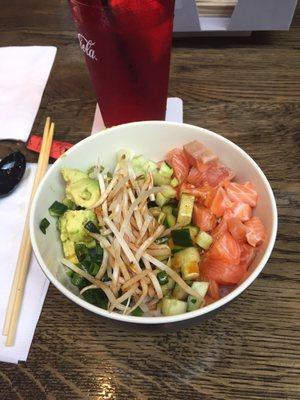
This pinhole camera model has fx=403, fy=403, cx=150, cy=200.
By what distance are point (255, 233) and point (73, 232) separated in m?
0.34

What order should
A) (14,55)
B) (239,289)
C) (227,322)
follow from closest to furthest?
(239,289)
(227,322)
(14,55)

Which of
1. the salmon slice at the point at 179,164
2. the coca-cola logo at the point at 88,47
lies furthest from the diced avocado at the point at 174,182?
the coca-cola logo at the point at 88,47

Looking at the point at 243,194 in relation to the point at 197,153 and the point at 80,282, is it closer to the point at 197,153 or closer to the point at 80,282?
the point at 197,153

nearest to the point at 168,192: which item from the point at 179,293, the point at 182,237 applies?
the point at 182,237

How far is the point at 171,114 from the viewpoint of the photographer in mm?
1121

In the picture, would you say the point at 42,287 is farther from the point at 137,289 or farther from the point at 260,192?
the point at 260,192

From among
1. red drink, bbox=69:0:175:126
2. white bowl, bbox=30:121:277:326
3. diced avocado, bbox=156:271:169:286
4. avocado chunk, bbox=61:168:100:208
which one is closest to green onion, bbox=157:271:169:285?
diced avocado, bbox=156:271:169:286

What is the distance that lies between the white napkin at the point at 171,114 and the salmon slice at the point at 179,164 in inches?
9.3

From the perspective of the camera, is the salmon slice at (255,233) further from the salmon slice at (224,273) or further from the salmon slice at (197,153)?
the salmon slice at (197,153)

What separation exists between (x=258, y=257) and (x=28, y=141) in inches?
26.7

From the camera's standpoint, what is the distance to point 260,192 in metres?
0.79

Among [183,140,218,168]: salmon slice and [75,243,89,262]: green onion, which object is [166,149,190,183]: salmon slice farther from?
[75,243,89,262]: green onion

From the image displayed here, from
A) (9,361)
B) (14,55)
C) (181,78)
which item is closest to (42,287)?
(9,361)

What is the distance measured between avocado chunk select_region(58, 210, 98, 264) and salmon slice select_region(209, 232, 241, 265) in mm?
231
